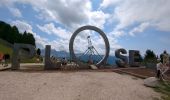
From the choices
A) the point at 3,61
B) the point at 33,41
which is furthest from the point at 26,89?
the point at 33,41

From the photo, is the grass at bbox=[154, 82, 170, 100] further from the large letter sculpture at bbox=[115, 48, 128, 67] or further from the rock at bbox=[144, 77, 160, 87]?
the large letter sculpture at bbox=[115, 48, 128, 67]

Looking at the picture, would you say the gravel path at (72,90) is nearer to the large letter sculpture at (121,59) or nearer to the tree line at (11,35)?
the large letter sculpture at (121,59)

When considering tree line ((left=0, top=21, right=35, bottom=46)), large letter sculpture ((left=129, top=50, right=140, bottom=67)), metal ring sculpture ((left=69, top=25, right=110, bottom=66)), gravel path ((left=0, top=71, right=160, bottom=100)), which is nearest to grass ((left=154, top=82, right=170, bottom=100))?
gravel path ((left=0, top=71, right=160, bottom=100))

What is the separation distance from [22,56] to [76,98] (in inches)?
577

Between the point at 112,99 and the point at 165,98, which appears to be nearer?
the point at 112,99

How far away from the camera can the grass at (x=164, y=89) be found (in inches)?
617

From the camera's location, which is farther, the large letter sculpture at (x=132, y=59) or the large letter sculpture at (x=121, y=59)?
the large letter sculpture at (x=132, y=59)

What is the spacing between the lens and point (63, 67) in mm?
28844

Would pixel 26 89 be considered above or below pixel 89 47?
below

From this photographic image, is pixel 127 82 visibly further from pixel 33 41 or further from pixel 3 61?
pixel 33 41

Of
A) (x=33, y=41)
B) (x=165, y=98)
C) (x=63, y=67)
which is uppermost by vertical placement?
(x=33, y=41)

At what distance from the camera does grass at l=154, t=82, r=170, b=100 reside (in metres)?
15.7

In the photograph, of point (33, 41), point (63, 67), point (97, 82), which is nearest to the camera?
point (97, 82)

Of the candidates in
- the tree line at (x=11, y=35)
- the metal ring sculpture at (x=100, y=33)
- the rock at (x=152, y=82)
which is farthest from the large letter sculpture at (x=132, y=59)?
the tree line at (x=11, y=35)
